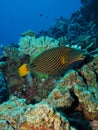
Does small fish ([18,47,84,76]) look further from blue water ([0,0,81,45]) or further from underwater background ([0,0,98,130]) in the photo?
blue water ([0,0,81,45])

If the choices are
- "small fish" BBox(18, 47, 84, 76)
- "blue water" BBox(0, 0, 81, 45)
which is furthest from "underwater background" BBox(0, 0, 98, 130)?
"blue water" BBox(0, 0, 81, 45)

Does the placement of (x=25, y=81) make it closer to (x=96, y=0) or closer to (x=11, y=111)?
(x=11, y=111)

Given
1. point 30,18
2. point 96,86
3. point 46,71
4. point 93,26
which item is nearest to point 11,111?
point 46,71

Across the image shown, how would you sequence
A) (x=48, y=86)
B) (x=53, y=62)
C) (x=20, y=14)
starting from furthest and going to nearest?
(x=20, y=14), (x=48, y=86), (x=53, y=62)

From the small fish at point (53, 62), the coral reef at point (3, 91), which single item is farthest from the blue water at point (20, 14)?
the small fish at point (53, 62)

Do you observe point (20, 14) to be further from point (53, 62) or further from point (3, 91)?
point (53, 62)

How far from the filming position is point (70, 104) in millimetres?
3020

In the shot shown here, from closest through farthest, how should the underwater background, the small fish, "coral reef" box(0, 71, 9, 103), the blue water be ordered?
the underwater background < the small fish < "coral reef" box(0, 71, 9, 103) < the blue water

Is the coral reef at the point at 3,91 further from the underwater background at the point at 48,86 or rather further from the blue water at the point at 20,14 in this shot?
the blue water at the point at 20,14

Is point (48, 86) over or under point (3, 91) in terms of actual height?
under

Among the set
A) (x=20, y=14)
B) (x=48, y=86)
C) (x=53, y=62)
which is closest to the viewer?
(x=53, y=62)

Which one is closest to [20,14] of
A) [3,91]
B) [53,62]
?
[3,91]

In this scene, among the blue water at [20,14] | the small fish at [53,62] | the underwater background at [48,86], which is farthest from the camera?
the blue water at [20,14]

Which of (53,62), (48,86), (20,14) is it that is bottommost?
(48,86)
